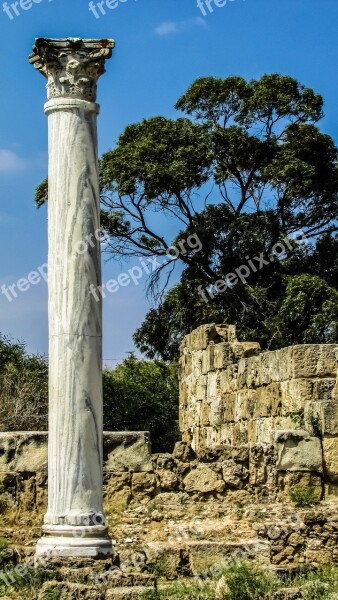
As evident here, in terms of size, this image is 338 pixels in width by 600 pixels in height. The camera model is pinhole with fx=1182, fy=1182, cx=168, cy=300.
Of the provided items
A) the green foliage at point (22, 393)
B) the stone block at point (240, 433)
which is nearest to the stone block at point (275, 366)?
the stone block at point (240, 433)

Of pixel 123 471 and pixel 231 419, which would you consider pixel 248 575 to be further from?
pixel 231 419

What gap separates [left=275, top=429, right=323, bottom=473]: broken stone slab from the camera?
1211 centimetres

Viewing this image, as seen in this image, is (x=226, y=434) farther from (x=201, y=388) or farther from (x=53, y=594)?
(x=53, y=594)

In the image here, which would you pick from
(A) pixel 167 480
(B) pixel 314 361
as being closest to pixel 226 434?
(B) pixel 314 361

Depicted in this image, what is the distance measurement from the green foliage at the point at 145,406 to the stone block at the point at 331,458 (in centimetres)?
1627

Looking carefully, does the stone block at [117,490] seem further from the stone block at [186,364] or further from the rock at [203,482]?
the stone block at [186,364]

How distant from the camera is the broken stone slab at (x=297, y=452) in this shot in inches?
477

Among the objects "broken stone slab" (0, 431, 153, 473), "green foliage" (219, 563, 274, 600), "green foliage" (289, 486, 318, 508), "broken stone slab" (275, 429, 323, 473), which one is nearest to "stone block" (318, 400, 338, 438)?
"broken stone slab" (275, 429, 323, 473)

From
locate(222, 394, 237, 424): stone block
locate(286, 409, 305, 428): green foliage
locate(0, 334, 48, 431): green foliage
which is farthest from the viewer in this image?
locate(0, 334, 48, 431): green foliage

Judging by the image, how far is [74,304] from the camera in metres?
10.2

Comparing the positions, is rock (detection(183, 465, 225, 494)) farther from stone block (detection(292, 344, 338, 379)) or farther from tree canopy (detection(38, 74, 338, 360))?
tree canopy (detection(38, 74, 338, 360))

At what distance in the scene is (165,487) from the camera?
1262 cm

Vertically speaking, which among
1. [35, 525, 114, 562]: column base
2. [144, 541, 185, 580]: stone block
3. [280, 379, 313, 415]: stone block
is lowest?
[144, 541, 185, 580]: stone block

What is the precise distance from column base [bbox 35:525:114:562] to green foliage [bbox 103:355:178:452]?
18582mm
